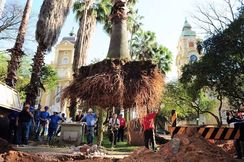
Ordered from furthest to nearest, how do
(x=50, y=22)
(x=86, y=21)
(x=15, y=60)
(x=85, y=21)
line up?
(x=86, y=21) → (x=85, y=21) → (x=50, y=22) → (x=15, y=60)

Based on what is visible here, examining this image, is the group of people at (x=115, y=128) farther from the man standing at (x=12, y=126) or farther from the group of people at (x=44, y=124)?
the man standing at (x=12, y=126)

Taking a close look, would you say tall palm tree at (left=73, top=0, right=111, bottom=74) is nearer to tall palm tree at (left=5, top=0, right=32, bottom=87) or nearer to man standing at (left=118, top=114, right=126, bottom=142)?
tall palm tree at (left=5, top=0, right=32, bottom=87)

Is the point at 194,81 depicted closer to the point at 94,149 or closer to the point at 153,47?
the point at 153,47

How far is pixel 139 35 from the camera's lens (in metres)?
32.6

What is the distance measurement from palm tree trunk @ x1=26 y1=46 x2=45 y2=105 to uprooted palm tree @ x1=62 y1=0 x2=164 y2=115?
717cm

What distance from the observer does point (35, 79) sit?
15312 millimetres

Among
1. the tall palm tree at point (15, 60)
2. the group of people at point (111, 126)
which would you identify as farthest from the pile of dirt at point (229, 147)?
the tall palm tree at point (15, 60)

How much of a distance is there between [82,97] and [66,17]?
10.7 meters

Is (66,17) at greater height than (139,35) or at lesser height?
lesser

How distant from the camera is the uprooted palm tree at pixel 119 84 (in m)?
7.80

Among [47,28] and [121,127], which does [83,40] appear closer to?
[47,28]

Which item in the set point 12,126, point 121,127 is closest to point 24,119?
point 12,126

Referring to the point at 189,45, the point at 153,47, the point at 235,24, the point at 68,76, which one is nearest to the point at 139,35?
the point at 153,47

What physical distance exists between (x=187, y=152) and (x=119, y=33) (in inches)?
171
